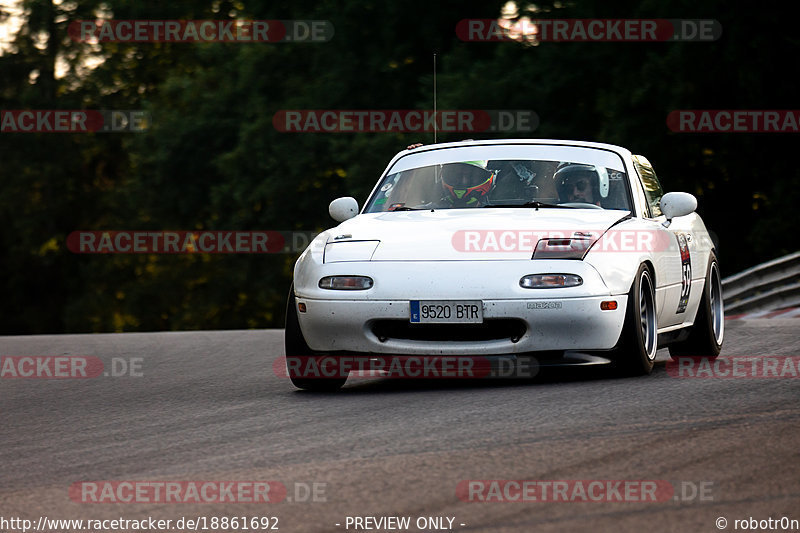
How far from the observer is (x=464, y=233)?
817cm

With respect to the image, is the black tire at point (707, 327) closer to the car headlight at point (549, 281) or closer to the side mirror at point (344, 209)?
the car headlight at point (549, 281)

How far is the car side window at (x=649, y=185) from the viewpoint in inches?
376

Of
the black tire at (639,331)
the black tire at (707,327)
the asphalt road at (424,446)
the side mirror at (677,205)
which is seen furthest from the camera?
the black tire at (707,327)

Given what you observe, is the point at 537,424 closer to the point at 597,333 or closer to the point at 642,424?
the point at 642,424

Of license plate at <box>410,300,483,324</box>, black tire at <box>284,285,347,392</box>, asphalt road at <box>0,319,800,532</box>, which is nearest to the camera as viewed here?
asphalt road at <box>0,319,800,532</box>

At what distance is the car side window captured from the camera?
31.4 ft

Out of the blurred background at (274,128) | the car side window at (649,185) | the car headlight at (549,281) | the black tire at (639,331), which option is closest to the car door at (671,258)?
the car side window at (649,185)

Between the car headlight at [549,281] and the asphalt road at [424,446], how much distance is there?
58cm

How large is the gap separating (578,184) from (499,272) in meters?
1.48

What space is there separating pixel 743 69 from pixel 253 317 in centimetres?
1973

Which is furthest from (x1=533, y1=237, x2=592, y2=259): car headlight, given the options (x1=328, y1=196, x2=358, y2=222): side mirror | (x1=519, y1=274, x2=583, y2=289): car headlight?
(x1=328, y1=196, x2=358, y2=222): side mirror

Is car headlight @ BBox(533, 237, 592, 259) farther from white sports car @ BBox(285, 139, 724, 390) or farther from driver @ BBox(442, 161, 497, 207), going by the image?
driver @ BBox(442, 161, 497, 207)

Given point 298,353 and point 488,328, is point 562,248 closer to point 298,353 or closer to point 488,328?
point 488,328

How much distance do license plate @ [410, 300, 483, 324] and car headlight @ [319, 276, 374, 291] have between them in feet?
1.06
